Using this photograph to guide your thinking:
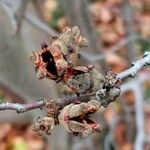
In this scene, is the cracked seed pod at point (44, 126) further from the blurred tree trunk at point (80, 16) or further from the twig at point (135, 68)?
the blurred tree trunk at point (80, 16)

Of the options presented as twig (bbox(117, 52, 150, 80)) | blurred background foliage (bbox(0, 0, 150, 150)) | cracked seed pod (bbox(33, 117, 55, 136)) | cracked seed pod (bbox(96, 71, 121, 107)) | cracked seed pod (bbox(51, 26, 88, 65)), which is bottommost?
cracked seed pod (bbox(33, 117, 55, 136))

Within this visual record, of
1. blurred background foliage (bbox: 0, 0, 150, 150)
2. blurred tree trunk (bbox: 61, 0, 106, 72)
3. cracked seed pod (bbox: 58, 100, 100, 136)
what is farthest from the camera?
blurred tree trunk (bbox: 61, 0, 106, 72)

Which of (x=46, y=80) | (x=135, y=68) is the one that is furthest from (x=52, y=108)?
(x=46, y=80)

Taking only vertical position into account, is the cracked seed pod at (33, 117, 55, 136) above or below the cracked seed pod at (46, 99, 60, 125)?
below

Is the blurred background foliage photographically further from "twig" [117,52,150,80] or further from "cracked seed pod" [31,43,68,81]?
"cracked seed pod" [31,43,68,81]

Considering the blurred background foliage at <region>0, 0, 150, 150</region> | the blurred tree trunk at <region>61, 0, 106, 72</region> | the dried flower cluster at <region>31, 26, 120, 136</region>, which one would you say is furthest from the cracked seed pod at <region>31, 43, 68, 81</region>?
the blurred tree trunk at <region>61, 0, 106, 72</region>

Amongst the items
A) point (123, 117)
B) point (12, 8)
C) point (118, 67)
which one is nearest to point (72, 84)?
point (12, 8)

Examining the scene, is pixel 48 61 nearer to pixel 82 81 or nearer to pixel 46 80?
pixel 82 81
